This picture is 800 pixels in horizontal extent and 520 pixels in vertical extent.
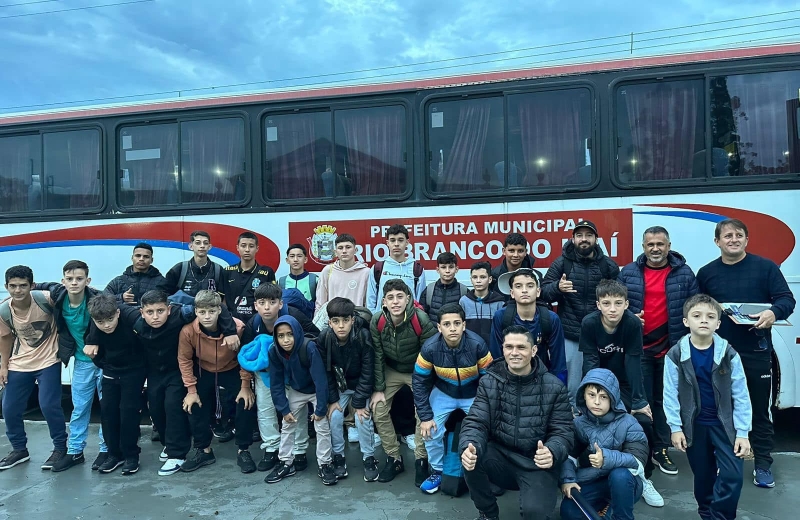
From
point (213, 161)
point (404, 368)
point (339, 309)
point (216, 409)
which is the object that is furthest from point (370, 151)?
point (216, 409)

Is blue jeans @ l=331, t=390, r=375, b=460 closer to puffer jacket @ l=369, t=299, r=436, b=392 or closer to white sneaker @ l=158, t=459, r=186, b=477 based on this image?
puffer jacket @ l=369, t=299, r=436, b=392

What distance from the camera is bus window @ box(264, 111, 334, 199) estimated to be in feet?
20.2

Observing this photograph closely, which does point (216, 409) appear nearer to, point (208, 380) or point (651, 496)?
point (208, 380)

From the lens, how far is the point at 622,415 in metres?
3.78

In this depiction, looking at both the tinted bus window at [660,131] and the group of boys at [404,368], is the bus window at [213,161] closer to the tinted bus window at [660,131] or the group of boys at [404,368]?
the group of boys at [404,368]

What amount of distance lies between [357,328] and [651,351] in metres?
2.56

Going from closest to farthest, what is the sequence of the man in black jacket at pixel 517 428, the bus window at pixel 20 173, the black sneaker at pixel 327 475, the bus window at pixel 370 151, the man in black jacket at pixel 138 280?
the man in black jacket at pixel 517 428, the black sneaker at pixel 327 475, the man in black jacket at pixel 138 280, the bus window at pixel 370 151, the bus window at pixel 20 173

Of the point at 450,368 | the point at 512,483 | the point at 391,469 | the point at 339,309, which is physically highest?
the point at 339,309

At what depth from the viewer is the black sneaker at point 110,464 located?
504cm

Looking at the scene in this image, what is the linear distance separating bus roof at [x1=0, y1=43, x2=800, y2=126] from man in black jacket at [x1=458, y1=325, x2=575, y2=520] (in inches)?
123

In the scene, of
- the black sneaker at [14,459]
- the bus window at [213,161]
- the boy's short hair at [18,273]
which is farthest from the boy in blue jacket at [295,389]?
the black sneaker at [14,459]

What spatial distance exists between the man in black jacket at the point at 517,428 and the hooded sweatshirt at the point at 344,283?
6.84 ft

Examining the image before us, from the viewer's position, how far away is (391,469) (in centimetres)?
474

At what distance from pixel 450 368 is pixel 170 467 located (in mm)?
2807
